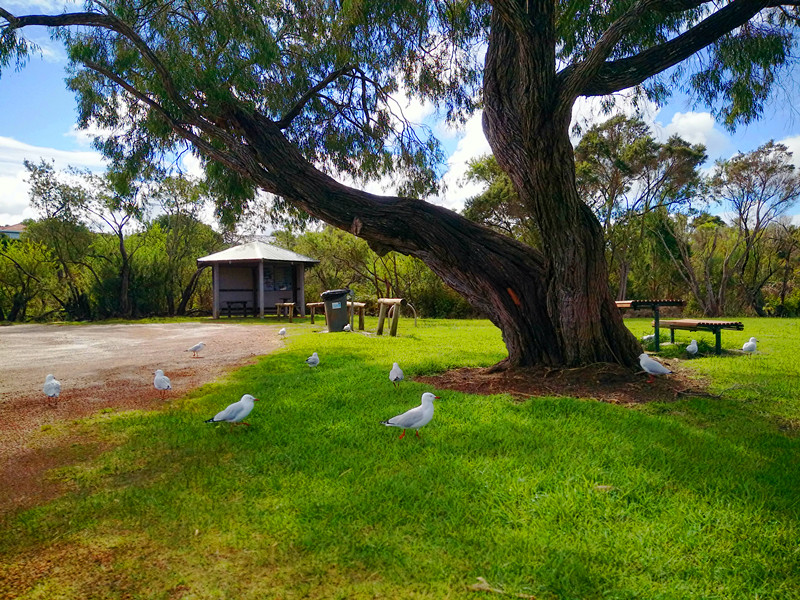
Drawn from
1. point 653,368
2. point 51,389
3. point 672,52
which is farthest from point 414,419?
point 672,52

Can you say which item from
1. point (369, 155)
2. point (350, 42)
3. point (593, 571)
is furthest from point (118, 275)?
point (593, 571)

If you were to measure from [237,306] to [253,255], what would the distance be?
399 centimetres

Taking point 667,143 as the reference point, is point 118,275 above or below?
below

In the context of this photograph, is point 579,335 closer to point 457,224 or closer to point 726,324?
point 457,224

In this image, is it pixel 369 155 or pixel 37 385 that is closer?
pixel 37 385

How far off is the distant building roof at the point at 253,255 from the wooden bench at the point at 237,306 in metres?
2.50

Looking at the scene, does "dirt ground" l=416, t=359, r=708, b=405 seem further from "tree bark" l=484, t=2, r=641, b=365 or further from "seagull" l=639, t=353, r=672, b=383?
"tree bark" l=484, t=2, r=641, b=365

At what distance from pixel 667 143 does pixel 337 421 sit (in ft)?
80.5

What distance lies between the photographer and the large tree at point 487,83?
6.09 m

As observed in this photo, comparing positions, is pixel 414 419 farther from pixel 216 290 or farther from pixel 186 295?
pixel 186 295

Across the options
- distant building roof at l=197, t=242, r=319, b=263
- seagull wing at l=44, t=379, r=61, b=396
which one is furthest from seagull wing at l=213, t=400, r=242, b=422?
distant building roof at l=197, t=242, r=319, b=263

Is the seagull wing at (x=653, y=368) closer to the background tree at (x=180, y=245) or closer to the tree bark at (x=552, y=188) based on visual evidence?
the tree bark at (x=552, y=188)

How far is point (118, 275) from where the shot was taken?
23.9 metres

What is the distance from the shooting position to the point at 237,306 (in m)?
25.8
